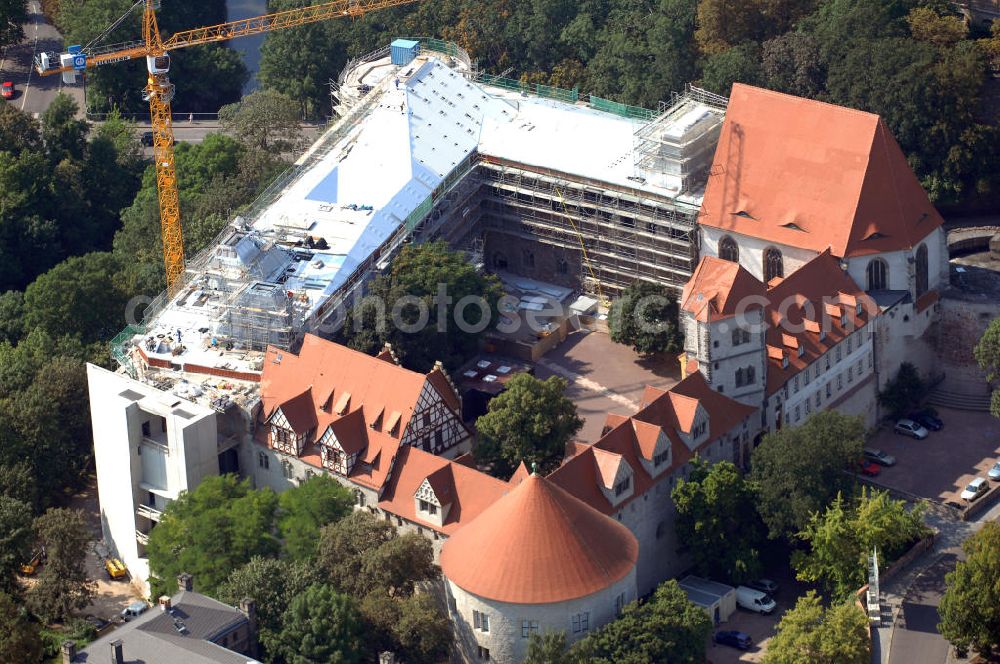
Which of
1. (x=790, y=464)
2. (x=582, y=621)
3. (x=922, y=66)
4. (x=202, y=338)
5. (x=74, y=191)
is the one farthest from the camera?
(x=74, y=191)

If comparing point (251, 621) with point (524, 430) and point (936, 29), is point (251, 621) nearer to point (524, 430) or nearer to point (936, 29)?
point (524, 430)

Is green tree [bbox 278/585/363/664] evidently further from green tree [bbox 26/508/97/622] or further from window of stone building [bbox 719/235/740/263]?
window of stone building [bbox 719/235/740/263]

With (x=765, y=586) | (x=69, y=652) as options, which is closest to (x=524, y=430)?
(x=765, y=586)

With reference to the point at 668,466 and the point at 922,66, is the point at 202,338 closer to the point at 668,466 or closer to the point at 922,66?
the point at 668,466

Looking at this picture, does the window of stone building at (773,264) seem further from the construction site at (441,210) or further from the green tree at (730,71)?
the green tree at (730,71)

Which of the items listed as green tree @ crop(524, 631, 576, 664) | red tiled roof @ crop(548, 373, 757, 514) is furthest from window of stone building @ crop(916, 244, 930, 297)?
green tree @ crop(524, 631, 576, 664)

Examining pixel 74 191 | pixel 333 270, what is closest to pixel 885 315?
pixel 333 270
